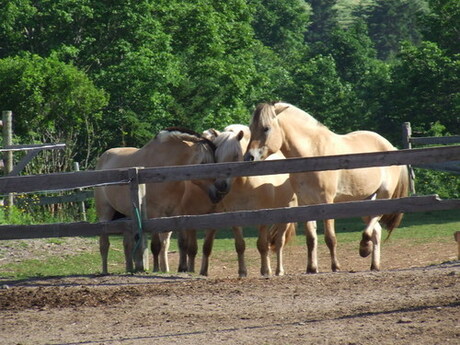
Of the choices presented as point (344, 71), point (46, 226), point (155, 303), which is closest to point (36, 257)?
point (46, 226)

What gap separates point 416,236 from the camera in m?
17.4

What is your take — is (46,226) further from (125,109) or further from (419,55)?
(419,55)

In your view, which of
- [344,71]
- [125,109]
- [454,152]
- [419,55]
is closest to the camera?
[454,152]

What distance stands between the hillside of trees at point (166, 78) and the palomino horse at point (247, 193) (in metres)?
9.79

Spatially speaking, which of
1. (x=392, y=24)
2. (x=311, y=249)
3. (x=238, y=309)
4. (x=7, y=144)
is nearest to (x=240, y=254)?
(x=311, y=249)

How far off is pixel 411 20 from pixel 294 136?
85.1 metres

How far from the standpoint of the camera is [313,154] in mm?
11391

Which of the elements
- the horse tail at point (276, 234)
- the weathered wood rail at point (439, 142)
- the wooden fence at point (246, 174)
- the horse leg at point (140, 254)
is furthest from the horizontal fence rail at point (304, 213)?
the weathered wood rail at point (439, 142)

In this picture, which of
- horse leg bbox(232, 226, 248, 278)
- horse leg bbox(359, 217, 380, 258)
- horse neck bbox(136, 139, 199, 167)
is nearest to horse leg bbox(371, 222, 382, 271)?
horse leg bbox(359, 217, 380, 258)

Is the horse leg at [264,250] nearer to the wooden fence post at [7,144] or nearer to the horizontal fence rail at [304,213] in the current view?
the horizontal fence rail at [304,213]

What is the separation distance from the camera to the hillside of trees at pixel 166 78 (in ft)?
88.3

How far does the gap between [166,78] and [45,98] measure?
229 inches

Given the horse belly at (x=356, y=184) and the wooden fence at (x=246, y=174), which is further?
the horse belly at (x=356, y=184)

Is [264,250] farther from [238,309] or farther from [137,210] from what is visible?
[238,309]
